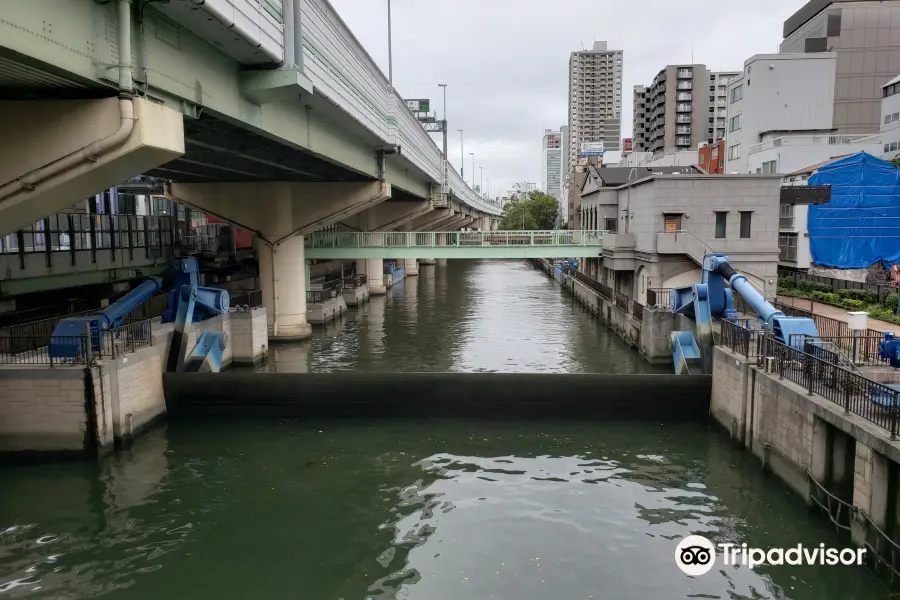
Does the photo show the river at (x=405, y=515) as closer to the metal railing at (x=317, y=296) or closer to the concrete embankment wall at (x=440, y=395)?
the concrete embankment wall at (x=440, y=395)

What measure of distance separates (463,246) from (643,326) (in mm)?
9874

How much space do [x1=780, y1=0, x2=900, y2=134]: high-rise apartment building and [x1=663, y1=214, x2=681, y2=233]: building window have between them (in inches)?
2025

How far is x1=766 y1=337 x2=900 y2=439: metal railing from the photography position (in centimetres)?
1183

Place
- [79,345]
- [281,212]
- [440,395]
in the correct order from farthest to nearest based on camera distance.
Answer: [281,212]
[440,395]
[79,345]

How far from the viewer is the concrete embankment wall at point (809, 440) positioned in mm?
11281

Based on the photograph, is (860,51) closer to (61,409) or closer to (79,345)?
(79,345)

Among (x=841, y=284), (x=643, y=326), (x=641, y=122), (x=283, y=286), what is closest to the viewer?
(x=643, y=326)

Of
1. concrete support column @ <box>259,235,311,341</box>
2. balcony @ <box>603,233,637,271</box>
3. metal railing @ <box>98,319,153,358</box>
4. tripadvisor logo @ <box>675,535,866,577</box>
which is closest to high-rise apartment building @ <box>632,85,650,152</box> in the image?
Answer: balcony @ <box>603,233,637,271</box>

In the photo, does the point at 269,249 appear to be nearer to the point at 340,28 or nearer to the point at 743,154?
the point at 340,28

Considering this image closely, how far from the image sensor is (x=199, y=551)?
488 inches

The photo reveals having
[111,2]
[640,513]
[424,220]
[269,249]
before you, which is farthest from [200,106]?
[424,220]

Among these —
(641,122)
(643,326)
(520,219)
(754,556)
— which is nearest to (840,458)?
(754,556)

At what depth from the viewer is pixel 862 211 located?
3809 centimetres

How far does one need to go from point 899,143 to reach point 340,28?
43.0 metres
